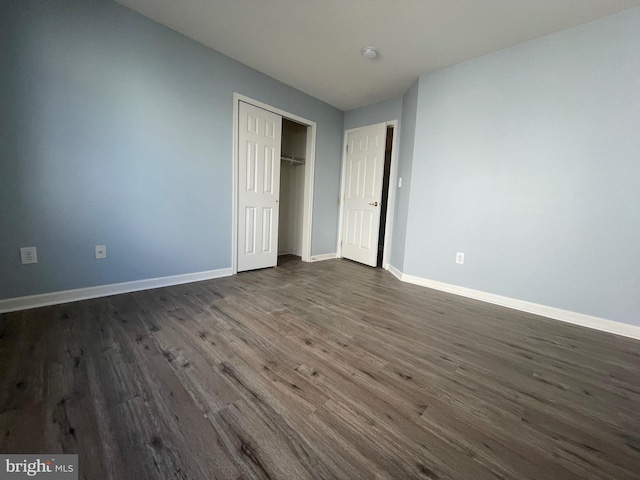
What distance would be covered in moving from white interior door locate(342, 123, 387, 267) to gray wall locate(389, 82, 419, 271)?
0.93 feet

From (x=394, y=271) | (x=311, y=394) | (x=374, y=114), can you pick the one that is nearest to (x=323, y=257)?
(x=394, y=271)

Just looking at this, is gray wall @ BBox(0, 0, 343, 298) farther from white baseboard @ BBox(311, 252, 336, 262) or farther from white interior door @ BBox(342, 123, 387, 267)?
white interior door @ BBox(342, 123, 387, 267)

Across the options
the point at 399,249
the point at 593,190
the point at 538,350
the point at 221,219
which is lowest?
the point at 538,350

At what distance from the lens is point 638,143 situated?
1816 millimetres

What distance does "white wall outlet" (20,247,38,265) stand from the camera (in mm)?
1790

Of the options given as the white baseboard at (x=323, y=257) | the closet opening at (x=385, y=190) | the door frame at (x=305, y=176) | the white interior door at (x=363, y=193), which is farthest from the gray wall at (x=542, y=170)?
the white baseboard at (x=323, y=257)

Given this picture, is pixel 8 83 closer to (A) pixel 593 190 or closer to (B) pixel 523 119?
(B) pixel 523 119

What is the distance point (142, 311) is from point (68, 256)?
2.49 ft

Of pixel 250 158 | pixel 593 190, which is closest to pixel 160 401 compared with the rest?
pixel 250 158

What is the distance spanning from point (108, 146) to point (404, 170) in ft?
10.2

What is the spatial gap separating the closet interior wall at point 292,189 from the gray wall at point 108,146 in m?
1.36

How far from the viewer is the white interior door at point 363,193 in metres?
3.64

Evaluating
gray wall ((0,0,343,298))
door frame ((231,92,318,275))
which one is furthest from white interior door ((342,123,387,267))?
gray wall ((0,0,343,298))

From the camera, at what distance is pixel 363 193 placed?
384 centimetres
